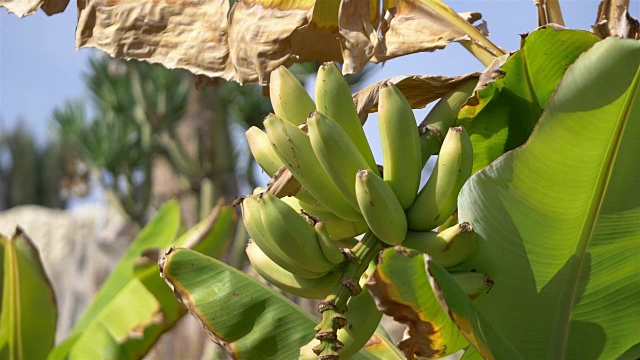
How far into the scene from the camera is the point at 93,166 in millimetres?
5703

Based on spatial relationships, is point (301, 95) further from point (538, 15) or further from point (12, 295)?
point (12, 295)

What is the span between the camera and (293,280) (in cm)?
101

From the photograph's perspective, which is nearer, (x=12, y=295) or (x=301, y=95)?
(x=301, y=95)

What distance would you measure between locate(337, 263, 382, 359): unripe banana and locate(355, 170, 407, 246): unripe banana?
0.08 meters

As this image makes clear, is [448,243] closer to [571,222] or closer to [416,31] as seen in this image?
[571,222]

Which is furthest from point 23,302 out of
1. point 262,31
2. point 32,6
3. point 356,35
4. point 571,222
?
point 571,222

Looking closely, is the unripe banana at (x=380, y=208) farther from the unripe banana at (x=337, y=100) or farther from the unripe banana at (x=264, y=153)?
the unripe banana at (x=264, y=153)

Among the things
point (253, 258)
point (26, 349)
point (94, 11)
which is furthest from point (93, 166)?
point (253, 258)

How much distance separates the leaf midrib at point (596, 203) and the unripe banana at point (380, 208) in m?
0.23

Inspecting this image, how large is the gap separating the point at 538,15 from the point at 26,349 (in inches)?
68.0

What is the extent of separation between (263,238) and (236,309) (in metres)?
0.17

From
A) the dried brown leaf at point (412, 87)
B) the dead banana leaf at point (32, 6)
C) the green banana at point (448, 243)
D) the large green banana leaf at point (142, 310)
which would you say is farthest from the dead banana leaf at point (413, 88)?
the large green banana leaf at point (142, 310)

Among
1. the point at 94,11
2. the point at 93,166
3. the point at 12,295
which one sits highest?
the point at 94,11

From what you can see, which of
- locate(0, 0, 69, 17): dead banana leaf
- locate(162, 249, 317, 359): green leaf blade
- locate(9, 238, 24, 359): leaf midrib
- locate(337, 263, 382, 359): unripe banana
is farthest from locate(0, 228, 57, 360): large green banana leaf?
locate(337, 263, 382, 359): unripe banana
